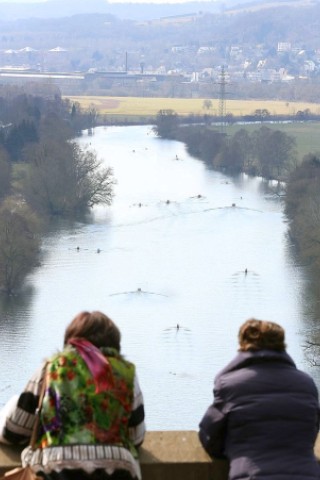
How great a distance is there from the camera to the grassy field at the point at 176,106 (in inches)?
Answer: 1788

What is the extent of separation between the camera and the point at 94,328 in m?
1.66

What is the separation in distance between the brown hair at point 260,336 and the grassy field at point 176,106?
42.1 m

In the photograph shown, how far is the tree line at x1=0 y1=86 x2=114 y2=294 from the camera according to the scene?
14.8 m

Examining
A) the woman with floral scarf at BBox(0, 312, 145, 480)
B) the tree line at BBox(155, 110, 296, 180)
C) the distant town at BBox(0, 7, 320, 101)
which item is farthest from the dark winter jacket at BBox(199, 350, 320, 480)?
the distant town at BBox(0, 7, 320, 101)

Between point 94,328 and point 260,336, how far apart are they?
239 millimetres

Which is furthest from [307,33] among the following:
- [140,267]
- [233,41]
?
[140,267]

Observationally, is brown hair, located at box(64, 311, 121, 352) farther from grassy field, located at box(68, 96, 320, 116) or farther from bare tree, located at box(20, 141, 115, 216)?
grassy field, located at box(68, 96, 320, 116)

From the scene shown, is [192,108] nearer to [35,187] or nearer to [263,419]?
[35,187]

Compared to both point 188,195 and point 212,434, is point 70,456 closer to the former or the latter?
point 212,434

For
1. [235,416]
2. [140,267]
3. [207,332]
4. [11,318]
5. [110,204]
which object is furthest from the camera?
[110,204]

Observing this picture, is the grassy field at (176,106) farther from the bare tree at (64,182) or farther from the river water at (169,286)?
the bare tree at (64,182)

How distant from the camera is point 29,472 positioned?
1.59 meters

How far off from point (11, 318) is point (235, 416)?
35.2 feet

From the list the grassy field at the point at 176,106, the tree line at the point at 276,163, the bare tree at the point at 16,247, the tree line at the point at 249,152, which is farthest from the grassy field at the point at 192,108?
the bare tree at the point at 16,247
